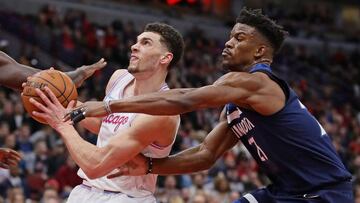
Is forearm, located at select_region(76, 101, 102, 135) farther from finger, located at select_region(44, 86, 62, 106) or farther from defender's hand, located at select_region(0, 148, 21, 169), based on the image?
finger, located at select_region(44, 86, 62, 106)

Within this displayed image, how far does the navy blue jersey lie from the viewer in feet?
15.4

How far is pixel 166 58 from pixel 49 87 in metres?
0.98

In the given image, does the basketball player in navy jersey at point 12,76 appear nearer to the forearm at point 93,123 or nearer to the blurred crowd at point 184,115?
the forearm at point 93,123

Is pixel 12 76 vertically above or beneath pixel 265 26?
beneath

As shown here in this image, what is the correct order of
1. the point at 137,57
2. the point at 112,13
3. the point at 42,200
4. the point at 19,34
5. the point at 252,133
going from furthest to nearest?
the point at 112,13 < the point at 19,34 < the point at 42,200 < the point at 137,57 < the point at 252,133

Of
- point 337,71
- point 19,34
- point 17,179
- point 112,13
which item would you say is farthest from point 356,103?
point 17,179

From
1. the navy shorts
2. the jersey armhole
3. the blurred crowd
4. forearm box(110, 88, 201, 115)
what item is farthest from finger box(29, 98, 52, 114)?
the blurred crowd

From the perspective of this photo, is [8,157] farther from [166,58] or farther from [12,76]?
[166,58]

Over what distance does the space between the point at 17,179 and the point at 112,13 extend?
10.8 metres

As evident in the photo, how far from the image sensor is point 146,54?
5227 mm

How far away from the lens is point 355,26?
29.0m

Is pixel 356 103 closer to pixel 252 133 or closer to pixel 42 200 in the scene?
pixel 42 200

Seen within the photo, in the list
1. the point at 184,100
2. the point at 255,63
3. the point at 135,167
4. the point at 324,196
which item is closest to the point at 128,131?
the point at 135,167

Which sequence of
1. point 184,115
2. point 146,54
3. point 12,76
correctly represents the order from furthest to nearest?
point 184,115, point 12,76, point 146,54
